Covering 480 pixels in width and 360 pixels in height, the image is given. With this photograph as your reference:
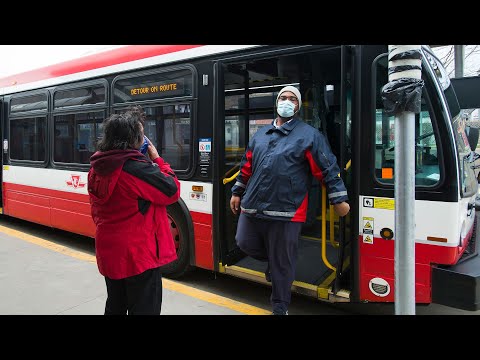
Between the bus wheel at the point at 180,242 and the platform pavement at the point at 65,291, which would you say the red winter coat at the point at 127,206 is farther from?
the bus wheel at the point at 180,242

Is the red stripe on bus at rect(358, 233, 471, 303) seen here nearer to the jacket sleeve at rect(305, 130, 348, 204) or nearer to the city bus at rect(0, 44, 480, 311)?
the city bus at rect(0, 44, 480, 311)

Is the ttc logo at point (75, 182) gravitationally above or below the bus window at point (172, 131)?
below

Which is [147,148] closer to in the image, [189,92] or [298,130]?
[298,130]

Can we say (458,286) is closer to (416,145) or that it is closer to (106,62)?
(416,145)

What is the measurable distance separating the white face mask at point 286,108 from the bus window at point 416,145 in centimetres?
66

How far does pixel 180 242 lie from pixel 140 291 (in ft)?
7.18

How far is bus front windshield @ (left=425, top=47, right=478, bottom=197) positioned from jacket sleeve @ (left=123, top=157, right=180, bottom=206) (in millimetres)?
2097

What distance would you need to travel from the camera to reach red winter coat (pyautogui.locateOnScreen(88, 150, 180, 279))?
2279 mm

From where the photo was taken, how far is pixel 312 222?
5215 millimetres

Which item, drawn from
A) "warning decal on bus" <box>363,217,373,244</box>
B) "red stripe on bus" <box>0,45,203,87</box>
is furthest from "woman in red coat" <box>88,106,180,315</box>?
"red stripe on bus" <box>0,45,203,87</box>

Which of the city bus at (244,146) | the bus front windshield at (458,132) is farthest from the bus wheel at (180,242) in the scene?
the bus front windshield at (458,132)

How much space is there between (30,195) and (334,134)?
16.0ft

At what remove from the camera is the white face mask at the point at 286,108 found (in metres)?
3.36

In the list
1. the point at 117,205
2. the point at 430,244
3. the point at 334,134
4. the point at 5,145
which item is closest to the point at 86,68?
the point at 5,145
